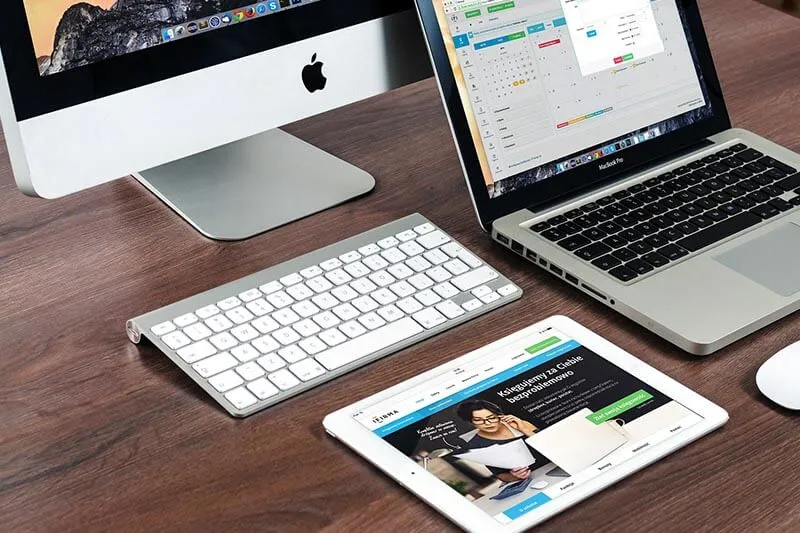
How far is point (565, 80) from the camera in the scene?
112cm

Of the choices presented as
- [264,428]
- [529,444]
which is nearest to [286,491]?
[264,428]

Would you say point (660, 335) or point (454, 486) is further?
point (660, 335)

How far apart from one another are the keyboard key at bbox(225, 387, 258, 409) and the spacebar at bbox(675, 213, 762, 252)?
432mm

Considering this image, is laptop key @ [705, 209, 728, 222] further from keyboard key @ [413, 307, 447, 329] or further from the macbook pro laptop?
keyboard key @ [413, 307, 447, 329]

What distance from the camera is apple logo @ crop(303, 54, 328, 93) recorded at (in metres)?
1.11

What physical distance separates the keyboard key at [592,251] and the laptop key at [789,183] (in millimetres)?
229

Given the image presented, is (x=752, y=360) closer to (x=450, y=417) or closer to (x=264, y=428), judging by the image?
(x=450, y=417)

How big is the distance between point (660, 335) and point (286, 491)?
351mm

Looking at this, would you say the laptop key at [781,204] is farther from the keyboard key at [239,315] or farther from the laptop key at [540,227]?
the keyboard key at [239,315]

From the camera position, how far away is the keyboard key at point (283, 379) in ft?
2.88

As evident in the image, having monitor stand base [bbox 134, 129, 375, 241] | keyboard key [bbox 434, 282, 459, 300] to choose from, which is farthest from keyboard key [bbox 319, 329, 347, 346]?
monitor stand base [bbox 134, 129, 375, 241]

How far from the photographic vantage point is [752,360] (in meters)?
0.92

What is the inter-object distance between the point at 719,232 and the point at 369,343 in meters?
0.37

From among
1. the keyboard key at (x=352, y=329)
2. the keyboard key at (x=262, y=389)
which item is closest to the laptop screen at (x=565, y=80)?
the keyboard key at (x=352, y=329)
